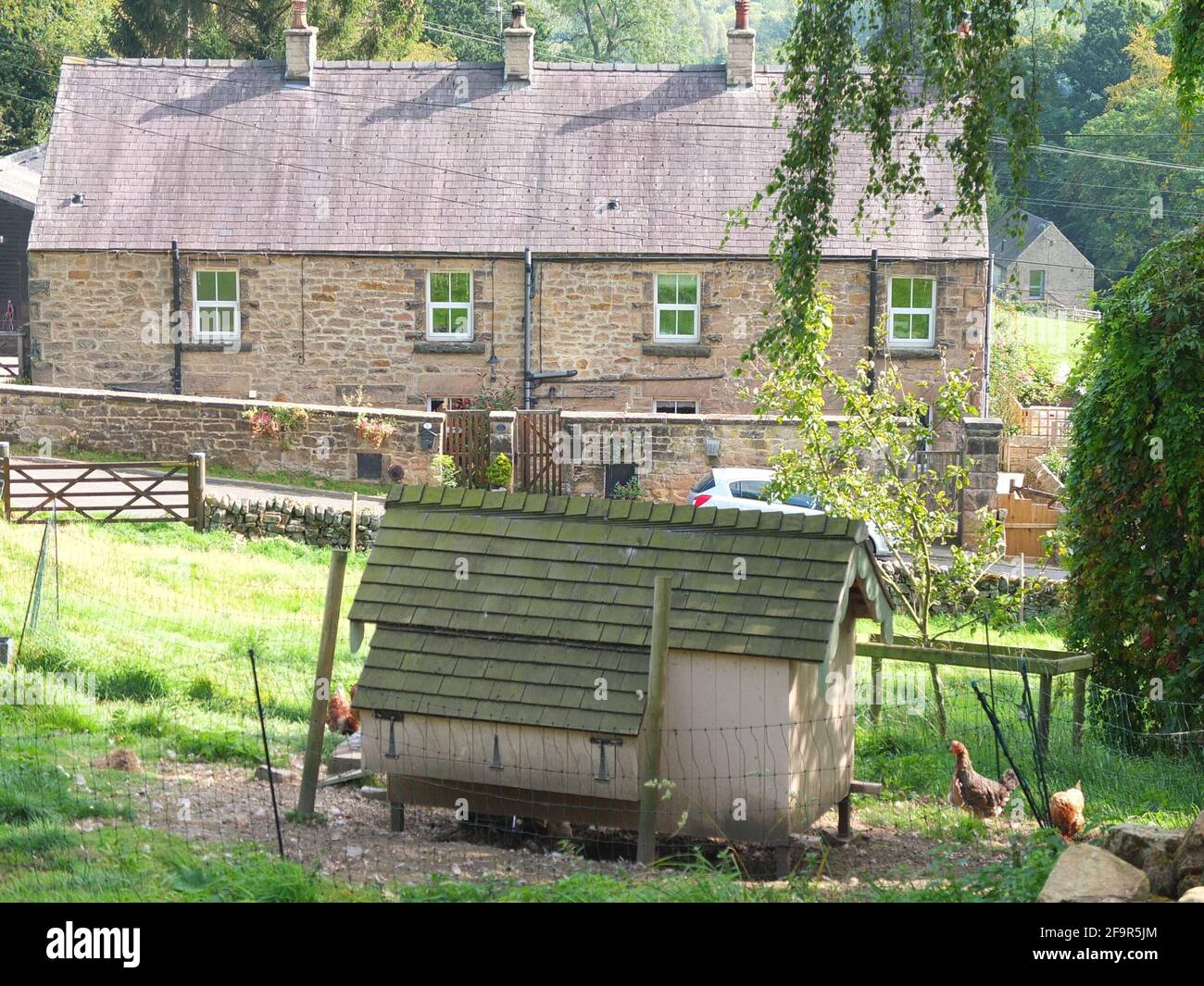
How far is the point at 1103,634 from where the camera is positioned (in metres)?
12.8

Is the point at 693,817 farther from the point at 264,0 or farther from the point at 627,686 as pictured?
the point at 264,0

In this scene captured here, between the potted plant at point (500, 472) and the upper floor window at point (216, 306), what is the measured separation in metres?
8.32

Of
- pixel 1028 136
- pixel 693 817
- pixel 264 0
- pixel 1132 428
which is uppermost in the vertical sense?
pixel 264 0

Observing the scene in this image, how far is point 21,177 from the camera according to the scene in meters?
39.8

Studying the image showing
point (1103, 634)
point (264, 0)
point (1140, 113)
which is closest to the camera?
point (1103, 634)

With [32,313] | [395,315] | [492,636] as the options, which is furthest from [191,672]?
[32,313]

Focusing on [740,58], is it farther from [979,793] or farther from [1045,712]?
[979,793]

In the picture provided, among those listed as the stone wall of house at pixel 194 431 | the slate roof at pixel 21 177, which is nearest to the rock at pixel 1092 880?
the stone wall of house at pixel 194 431

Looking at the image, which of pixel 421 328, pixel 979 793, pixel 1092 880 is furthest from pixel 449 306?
pixel 1092 880

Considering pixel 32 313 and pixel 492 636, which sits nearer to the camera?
pixel 492 636

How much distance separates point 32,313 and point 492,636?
23.4m

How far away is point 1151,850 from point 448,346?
75.0ft

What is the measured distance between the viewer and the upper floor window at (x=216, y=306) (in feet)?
96.8

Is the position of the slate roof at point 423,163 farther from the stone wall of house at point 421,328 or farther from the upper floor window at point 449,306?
the upper floor window at point 449,306
